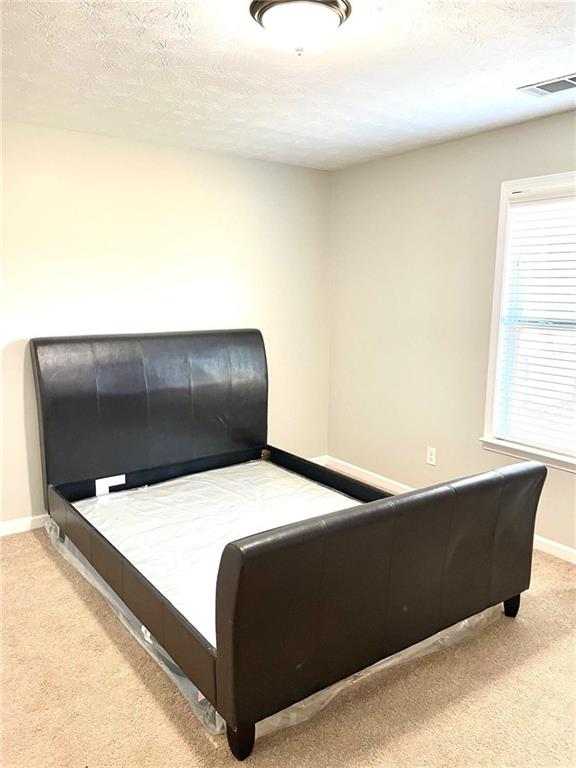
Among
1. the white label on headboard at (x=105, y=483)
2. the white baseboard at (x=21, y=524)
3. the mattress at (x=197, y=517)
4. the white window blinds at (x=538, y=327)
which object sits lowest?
the white baseboard at (x=21, y=524)

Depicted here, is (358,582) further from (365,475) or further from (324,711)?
(365,475)

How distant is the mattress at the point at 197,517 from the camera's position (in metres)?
2.47

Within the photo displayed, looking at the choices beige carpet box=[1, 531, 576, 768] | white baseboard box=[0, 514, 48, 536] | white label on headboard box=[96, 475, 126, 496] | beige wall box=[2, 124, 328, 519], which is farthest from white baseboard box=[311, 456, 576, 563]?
white baseboard box=[0, 514, 48, 536]

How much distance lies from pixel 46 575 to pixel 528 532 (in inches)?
91.4

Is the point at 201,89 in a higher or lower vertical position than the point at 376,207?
higher

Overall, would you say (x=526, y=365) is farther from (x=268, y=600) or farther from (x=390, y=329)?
(x=268, y=600)

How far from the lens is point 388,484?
4.22 m

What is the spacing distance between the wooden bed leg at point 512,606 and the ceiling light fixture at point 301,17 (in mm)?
2389

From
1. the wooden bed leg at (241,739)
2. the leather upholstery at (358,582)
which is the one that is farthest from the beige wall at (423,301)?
the wooden bed leg at (241,739)

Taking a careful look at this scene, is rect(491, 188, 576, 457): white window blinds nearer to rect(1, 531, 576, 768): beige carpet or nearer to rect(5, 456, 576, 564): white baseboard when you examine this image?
rect(5, 456, 576, 564): white baseboard

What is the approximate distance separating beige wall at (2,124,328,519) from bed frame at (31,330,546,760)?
228mm

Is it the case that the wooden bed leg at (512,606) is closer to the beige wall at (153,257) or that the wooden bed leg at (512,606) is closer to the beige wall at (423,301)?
the beige wall at (423,301)

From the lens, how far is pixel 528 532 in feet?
8.37

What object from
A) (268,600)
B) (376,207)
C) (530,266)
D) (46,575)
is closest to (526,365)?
(530,266)
